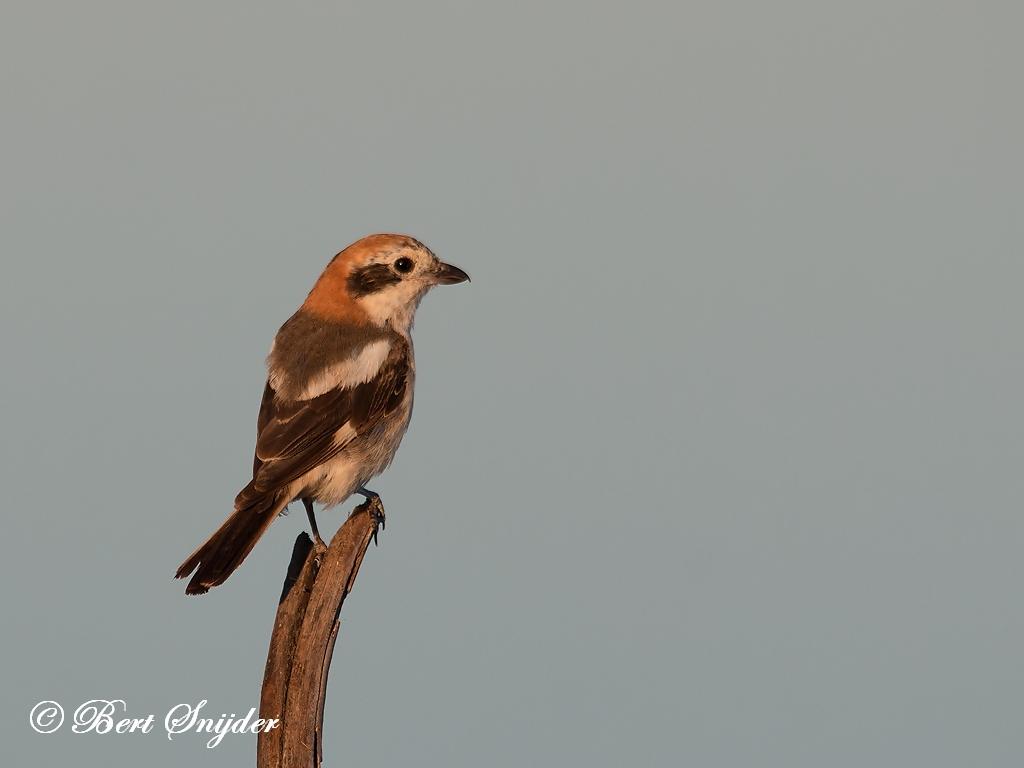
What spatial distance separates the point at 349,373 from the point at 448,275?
4.02 ft

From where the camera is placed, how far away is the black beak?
7637 millimetres

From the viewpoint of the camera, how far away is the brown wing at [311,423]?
6.25 metres

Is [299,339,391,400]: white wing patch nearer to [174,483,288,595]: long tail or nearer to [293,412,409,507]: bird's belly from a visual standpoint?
[293,412,409,507]: bird's belly

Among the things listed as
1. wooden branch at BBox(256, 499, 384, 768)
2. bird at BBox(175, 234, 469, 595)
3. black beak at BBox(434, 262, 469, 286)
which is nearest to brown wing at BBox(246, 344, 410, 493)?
bird at BBox(175, 234, 469, 595)

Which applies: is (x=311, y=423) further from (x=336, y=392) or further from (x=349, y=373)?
(x=349, y=373)

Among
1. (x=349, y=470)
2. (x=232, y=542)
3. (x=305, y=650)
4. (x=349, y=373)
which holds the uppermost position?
(x=349, y=373)

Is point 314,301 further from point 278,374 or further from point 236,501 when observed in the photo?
point 236,501

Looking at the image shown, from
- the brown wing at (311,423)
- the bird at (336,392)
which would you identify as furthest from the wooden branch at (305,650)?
the brown wing at (311,423)

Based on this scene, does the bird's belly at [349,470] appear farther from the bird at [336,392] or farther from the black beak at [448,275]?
the black beak at [448,275]

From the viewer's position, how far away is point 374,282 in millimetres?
7430

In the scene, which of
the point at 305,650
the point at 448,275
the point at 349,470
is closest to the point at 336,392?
the point at 349,470

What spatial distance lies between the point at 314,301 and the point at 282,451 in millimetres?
1511

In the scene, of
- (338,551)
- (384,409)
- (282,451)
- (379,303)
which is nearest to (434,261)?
(379,303)

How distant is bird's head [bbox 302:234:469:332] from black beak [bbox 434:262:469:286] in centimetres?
10
